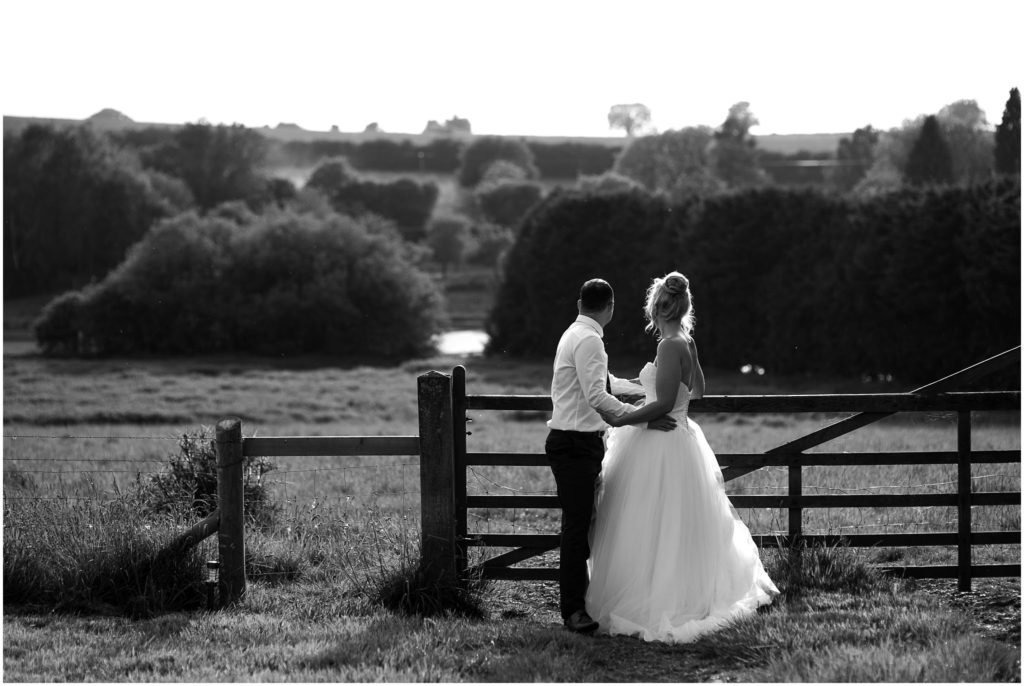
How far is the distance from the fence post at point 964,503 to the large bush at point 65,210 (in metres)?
71.7

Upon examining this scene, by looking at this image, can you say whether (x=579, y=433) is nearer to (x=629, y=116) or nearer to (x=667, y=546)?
(x=667, y=546)

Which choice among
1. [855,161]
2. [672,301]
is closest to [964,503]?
[672,301]

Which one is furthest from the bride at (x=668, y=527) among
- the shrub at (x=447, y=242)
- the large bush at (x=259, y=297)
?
the shrub at (x=447, y=242)

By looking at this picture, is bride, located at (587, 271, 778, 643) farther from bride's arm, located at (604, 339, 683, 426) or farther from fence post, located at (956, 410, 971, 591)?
fence post, located at (956, 410, 971, 591)

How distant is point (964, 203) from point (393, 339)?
103 feet

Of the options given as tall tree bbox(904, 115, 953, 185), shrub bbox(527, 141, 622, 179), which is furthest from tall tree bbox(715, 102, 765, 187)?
shrub bbox(527, 141, 622, 179)

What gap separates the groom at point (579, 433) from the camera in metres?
6.41

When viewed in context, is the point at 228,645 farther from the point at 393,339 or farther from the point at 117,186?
the point at 117,186

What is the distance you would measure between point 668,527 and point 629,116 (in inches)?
5717

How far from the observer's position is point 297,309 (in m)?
53.9

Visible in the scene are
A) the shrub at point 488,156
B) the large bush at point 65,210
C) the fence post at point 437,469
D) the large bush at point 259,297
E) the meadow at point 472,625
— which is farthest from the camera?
the shrub at point 488,156

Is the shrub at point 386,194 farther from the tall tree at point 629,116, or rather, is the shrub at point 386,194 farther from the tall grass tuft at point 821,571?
the tall grass tuft at point 821,571

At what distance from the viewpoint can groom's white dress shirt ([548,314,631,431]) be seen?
635cm

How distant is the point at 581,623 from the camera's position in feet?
21.2
